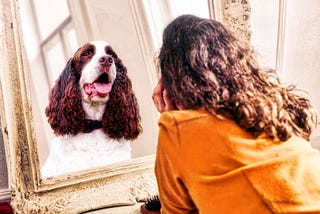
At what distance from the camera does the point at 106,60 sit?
1.20m

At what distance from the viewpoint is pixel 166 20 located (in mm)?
1330

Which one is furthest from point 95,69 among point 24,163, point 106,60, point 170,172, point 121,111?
point 170,172

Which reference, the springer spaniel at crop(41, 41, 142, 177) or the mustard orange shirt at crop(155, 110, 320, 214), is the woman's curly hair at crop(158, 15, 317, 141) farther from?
the springer spaniel at crop(41, 41, 142, 177)

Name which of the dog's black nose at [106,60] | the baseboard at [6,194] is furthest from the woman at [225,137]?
the baseboard at [6,194]

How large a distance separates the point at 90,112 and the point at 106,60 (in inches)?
6.7

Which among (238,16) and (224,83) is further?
(238,16)

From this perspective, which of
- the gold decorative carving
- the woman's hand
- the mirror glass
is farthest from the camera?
the gold decorative carving

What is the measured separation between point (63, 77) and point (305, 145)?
72 cm

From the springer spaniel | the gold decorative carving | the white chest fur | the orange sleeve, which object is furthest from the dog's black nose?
the gold decorative carving

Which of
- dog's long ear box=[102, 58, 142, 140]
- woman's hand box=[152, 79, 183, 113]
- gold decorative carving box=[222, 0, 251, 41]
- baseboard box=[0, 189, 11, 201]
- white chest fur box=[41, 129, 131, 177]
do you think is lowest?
baseboard box=[0, 189, 11, 201]

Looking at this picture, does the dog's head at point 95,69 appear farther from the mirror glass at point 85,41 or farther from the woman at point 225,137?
the woman at point 225,137

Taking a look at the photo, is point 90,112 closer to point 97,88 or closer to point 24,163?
point 97,88

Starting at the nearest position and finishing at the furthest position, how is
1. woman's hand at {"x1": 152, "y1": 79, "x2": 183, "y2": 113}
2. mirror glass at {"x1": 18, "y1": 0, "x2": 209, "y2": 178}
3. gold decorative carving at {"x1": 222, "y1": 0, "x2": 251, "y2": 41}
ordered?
1. woman's hand at {"x1": 152, "y1": 79, "x2": 183, "y2": 113}
2. mirror glass at {"x1": 18, "y1": 0, "x2": 209, "y2": 178}
3. gold decorative carving at {"x1": 222, "y1": 0, "x2": 251, "y2": 41}

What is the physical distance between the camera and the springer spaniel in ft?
3.82
